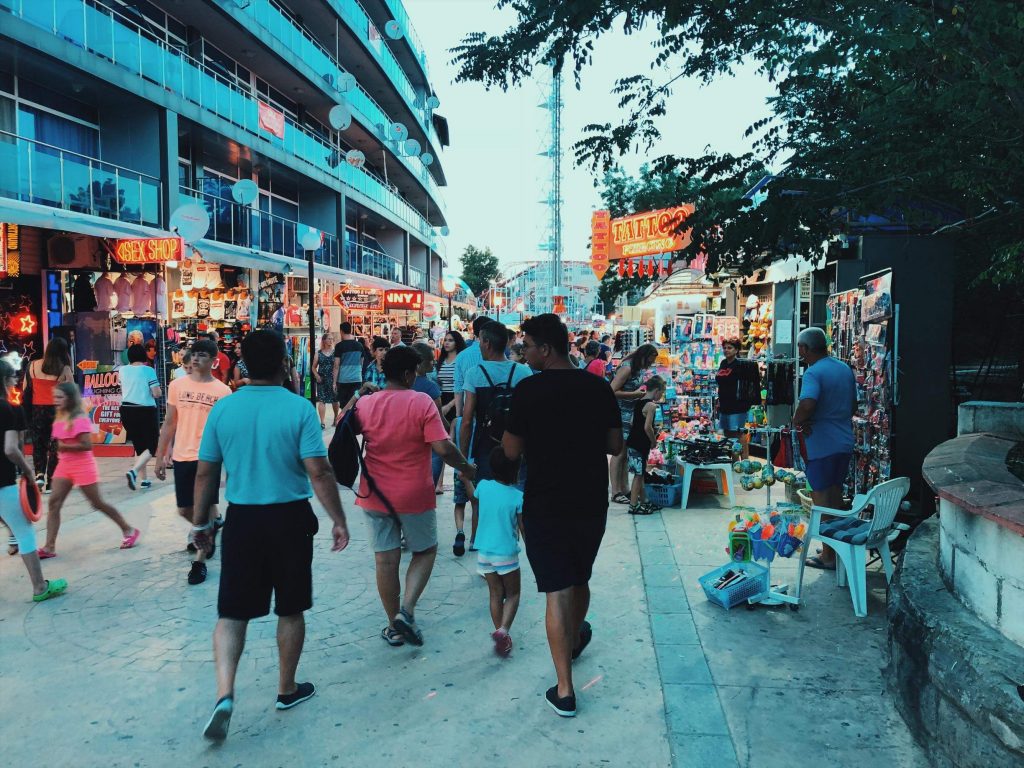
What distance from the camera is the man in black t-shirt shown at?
3615 millimetres

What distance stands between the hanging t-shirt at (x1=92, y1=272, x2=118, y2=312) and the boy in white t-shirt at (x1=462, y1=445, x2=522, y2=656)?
10.9m

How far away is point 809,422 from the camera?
562 centimetres

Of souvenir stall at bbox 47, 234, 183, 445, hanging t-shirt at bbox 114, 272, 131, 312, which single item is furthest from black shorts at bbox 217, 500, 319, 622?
hanging t-shirt at bbox 114, 272, 131, 312

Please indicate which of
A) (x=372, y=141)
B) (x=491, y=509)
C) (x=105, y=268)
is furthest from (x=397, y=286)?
(x=491, y=509)

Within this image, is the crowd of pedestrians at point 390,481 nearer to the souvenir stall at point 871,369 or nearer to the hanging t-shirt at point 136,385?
the hanging t-shirt at point 136,385

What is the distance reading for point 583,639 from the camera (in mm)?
4367

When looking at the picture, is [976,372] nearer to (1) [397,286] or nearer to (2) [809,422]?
(2) [809,422]

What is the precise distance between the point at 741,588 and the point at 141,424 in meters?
6.77

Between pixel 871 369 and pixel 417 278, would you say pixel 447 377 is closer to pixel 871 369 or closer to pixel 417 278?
pixel 871 369

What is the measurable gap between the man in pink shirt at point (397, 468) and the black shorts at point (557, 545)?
0.81 m

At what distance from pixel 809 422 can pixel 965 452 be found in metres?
1.34

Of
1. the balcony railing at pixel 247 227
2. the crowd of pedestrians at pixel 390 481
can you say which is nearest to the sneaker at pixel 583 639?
the crowd of pedestrians at pixel 390 481

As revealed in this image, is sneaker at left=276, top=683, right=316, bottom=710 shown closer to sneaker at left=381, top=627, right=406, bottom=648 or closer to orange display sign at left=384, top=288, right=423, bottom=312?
sneaker at left=381, top=627, right=406, bottom=648

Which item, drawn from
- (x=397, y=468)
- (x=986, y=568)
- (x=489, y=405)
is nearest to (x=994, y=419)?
(x=986, y=568)
